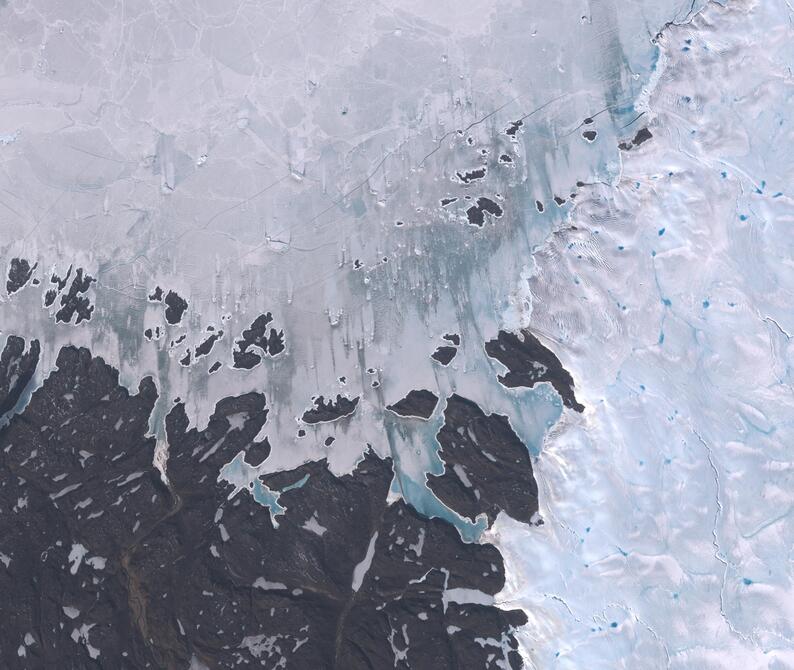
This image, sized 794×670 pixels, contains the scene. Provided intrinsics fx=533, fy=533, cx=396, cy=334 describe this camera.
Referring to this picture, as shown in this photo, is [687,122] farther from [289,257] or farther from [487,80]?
[289,257]

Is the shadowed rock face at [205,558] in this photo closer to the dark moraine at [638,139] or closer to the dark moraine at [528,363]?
the dark moraine at [528,363]

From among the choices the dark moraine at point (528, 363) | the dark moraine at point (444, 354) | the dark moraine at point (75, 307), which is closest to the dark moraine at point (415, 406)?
the dark moraine at point (444, 354)

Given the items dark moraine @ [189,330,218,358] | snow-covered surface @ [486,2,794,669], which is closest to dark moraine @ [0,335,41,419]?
dark moraine @ [189,330,218,358]

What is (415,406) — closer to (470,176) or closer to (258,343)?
(258,343)

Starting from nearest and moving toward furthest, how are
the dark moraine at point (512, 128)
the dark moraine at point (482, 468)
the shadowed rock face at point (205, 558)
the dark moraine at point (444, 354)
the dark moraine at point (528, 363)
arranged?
1. the shadowed rock face at point (205, 558)
2. the dark moraine at point (482, 468)
3. the dark moraine at point (528, 363)
4. the dark moraine at point (444, 354)
5. the dark moraine at point (512, 128)

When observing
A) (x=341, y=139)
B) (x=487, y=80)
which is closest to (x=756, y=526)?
(x=487, y=80)
